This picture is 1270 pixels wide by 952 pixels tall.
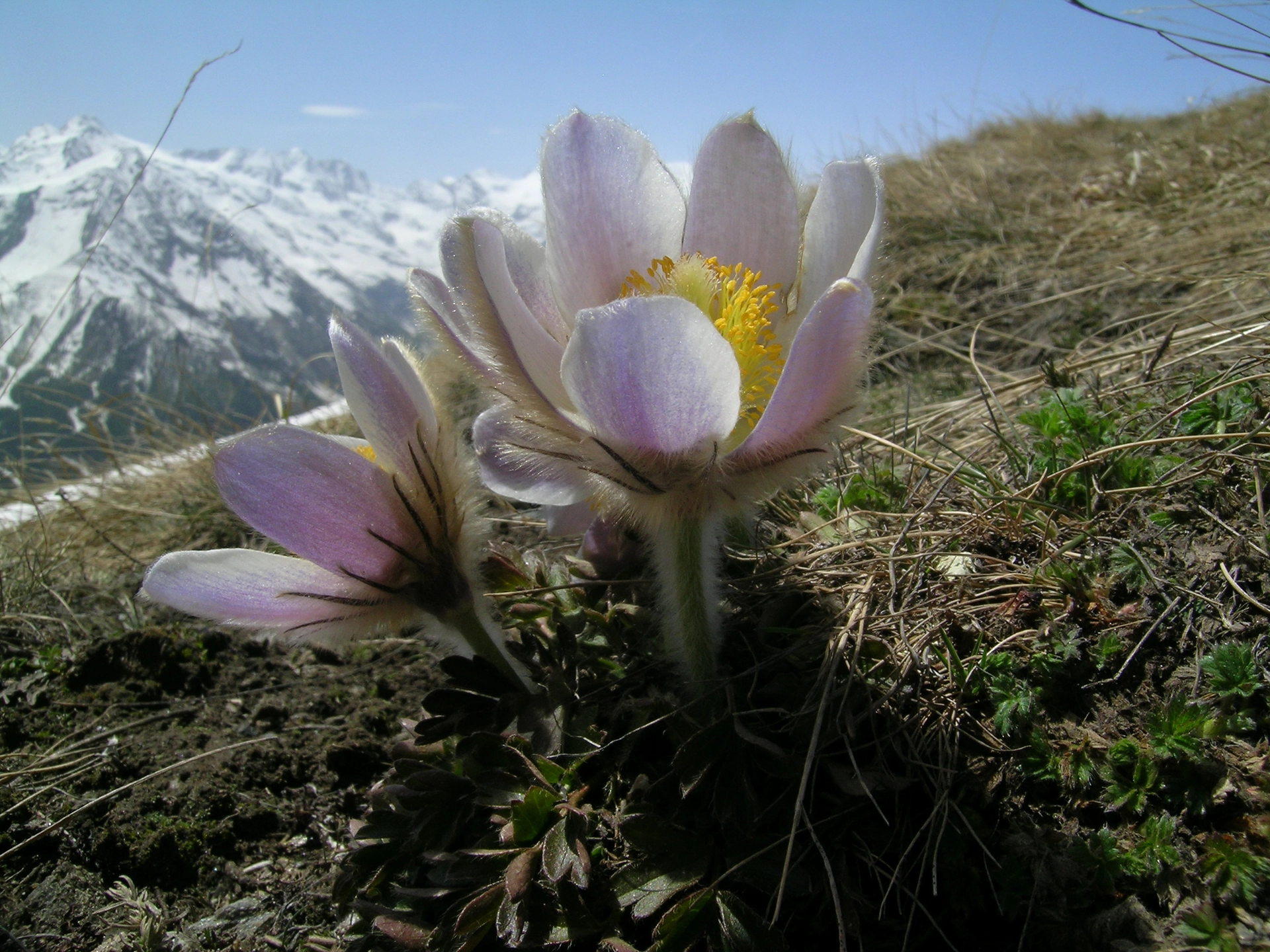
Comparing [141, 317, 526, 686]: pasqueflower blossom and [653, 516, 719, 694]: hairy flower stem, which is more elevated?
[141, 317, 526, 686]: pasqueflower blossom

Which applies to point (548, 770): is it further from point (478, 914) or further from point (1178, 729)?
point (1178, 729)

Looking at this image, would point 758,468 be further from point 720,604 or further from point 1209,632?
point 1209,632

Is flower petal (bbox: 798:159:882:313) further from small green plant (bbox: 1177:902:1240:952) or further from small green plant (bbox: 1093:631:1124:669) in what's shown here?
small green plant (bbox: 1177:902:1240:952)

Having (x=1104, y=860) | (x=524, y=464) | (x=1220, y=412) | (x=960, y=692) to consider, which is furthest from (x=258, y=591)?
(x=1220, y=412)

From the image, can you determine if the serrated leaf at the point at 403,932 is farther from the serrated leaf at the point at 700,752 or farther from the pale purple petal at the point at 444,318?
the pale purple petal at the point at 444,318

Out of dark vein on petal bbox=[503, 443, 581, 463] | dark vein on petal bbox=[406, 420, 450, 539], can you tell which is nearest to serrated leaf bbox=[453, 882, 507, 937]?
dark vein on petal bbox=[406, 420, 450, 539]

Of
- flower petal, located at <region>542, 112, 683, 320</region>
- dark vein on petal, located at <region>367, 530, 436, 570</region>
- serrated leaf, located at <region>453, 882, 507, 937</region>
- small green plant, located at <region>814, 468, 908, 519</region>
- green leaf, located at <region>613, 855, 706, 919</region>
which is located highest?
flower petal, located at <region>542, 112, 683, 320</region>
